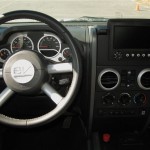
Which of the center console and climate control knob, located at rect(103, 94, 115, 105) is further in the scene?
climate control knob, located at rect(103, 94, 115, 105)

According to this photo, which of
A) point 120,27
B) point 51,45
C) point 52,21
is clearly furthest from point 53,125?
point 52,21

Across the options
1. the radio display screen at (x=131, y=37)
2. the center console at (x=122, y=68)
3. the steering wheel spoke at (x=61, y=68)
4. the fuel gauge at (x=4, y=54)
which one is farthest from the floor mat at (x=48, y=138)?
the steering wheel spoke at (x=61, y=68)

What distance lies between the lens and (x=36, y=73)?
2.01 meters

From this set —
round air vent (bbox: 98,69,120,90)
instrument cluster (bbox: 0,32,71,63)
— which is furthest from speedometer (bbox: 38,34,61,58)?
round air vent (bbox: 98,69,120,90)

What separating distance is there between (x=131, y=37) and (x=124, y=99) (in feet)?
1.64

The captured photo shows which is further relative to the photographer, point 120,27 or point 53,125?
point 53,125

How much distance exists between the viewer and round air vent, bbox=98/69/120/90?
243 cm

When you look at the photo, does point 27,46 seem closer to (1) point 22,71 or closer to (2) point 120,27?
(1) point 22,71

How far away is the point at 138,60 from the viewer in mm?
2422

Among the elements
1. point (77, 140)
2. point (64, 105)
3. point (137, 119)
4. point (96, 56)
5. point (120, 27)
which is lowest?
point (77, 140)

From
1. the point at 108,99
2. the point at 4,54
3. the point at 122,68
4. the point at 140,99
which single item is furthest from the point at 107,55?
the point at 4,54

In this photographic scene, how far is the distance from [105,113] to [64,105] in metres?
0.79

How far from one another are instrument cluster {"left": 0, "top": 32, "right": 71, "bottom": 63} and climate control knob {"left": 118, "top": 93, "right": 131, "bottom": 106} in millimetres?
510

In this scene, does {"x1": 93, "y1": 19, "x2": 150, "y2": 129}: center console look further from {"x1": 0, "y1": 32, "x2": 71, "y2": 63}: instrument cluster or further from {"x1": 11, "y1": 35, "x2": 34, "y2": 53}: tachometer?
{"x1": 11, "y1": 35, "x2": 34, "y2": 53}: tachometer
